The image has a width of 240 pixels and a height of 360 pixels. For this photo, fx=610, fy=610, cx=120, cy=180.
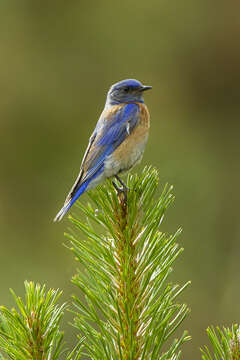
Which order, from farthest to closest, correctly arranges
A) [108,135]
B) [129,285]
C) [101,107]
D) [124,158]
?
[101,107], [108,135], [124,158], [129,285]

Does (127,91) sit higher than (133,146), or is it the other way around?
(127,91)

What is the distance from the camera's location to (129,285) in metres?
1.67

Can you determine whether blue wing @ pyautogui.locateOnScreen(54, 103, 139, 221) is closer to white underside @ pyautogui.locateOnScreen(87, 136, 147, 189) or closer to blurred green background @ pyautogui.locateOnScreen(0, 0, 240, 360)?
white underside @ pyautogui.locateOnScreen(87, 136, 147, 189)

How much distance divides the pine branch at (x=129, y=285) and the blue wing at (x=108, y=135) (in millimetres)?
1596

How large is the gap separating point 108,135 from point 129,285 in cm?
222

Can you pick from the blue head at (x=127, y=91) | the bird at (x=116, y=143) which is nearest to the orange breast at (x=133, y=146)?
the bird at (x=116, y=143)

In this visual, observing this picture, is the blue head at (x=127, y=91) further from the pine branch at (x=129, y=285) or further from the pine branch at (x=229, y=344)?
the pine branch at (x=229, y=344)

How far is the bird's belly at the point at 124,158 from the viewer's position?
3691 millimetres

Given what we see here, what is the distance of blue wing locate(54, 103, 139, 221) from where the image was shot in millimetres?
3593

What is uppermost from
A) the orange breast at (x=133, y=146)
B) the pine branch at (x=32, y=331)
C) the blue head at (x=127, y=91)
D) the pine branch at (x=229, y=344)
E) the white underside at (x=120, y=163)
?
the blue head at (x=127, y=91)

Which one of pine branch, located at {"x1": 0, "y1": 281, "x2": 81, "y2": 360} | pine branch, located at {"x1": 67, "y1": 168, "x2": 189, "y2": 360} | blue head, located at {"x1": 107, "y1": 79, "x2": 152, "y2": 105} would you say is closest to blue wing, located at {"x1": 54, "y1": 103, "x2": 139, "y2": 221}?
blue head, located at {"x1": 107, "y1": 79, "x2": 152, "y2": 105}

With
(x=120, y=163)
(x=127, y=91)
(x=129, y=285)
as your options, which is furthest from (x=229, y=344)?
(x=127, y=91)

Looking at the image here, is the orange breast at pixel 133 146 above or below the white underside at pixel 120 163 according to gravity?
above

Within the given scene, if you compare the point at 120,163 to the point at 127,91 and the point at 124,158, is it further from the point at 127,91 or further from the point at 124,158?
the point at 127,91
